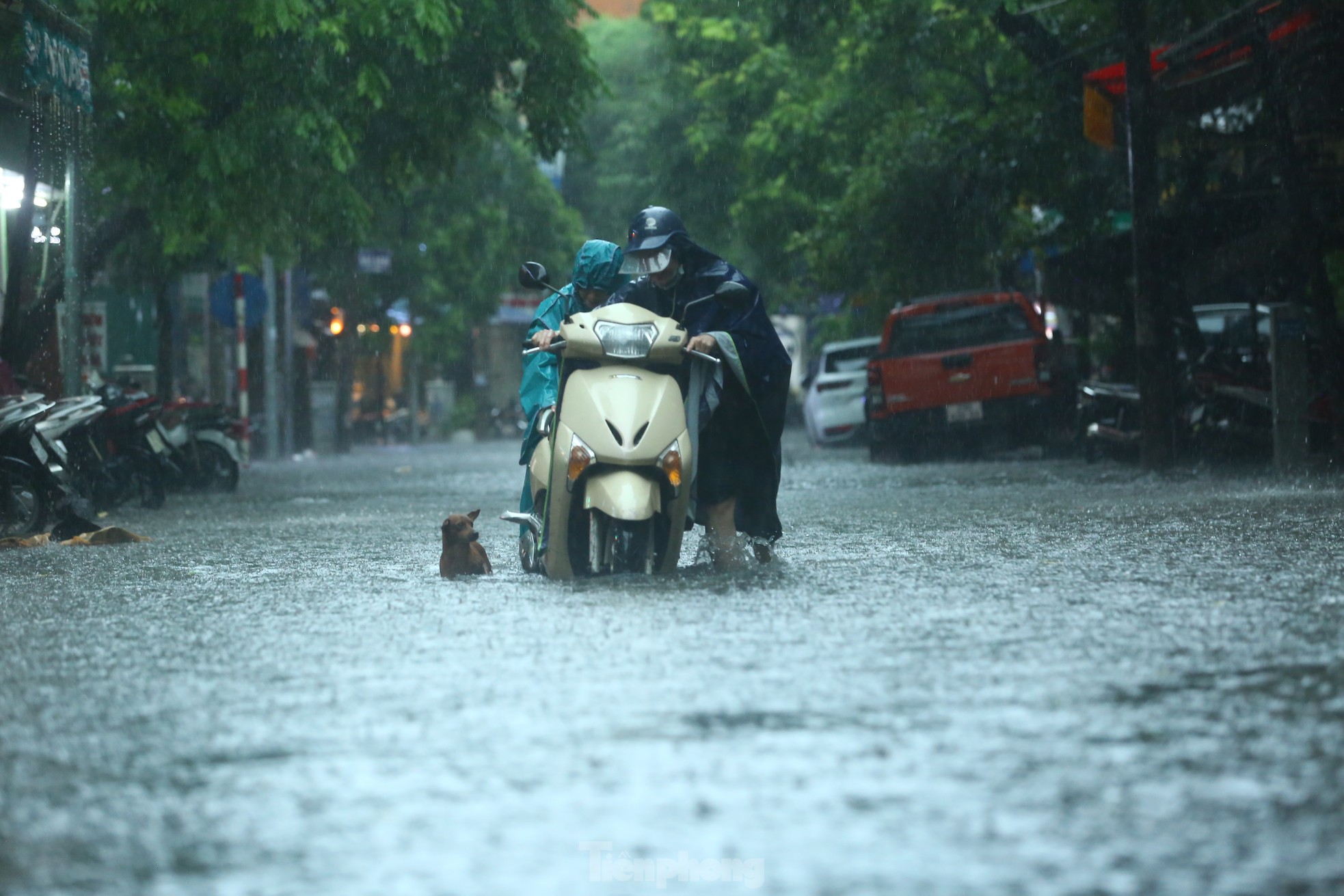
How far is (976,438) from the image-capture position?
923 inches

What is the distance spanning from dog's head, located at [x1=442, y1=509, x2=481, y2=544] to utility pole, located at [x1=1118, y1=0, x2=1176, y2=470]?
11.4 m

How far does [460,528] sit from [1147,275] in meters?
12.4

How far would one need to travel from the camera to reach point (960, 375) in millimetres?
22891

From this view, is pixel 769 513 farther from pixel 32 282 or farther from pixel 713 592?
pixel 32 282

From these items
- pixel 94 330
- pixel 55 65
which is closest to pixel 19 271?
pixel 55 65

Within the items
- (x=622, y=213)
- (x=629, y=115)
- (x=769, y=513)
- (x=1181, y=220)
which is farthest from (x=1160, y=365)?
(x=629, y=115)

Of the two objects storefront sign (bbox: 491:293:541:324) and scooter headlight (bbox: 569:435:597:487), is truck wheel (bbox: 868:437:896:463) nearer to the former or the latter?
scooter headlight (bbox: 569:435:597:487)

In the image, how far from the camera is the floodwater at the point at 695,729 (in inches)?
146

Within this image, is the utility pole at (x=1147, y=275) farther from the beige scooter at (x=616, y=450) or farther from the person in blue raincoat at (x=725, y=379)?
the beige scooter at (x=616, y=450)

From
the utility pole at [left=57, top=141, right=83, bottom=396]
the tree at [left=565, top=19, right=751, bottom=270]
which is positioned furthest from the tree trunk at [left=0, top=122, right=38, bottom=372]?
the tree at [left=565, top=19, right=751, bottom=270]

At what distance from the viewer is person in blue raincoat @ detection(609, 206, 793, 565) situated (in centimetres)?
891

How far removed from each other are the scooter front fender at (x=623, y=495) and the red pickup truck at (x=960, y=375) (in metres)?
14.8

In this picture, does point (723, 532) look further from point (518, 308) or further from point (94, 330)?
point (518, 308)

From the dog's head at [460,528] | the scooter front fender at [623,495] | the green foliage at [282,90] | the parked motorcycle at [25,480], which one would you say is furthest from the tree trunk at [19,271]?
the scooter front fender at [623,495]
